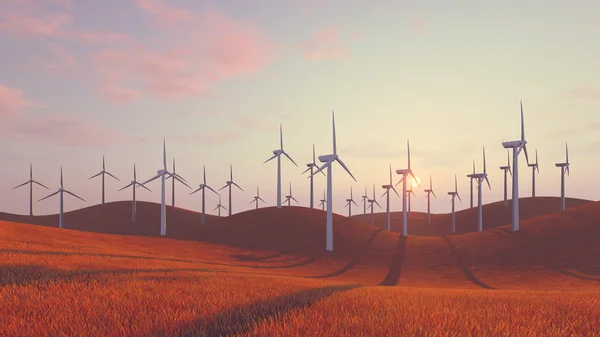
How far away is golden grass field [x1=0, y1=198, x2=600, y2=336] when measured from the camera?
7691 millimetres

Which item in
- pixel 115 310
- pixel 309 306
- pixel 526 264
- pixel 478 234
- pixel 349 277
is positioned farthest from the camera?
pixel 478 234

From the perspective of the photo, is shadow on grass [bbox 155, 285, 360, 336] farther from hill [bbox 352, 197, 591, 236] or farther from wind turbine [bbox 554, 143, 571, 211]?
hill [bbox 352, 197, 591, 236]

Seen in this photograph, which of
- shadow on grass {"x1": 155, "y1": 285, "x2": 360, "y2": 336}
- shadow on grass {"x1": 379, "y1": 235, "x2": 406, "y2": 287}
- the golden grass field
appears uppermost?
shadow on grass {"x1": 155, "y1": 285, "x2": 360, "y2": 336}

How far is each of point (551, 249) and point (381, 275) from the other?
29459 millimetres

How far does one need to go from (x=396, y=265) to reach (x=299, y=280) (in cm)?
4344

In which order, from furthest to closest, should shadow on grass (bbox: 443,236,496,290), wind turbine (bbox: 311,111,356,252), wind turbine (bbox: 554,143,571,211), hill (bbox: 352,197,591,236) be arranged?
hill (bbox: 352,197,591,236) < wind turbine (bbox: 554,143,571,211) < wind turbine (bbox: 311,111,356,252) < shadow on grass (bbox: 443,236,496,290)

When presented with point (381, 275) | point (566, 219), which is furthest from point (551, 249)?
point (381, 275)

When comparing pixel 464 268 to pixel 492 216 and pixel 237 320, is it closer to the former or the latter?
pixel 237 320

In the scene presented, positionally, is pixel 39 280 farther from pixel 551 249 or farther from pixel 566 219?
pixel 566 219

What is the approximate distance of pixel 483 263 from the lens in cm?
6531

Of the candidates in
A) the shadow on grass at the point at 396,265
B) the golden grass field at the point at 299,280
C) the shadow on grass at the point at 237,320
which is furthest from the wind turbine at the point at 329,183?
the shadow on grass at the point at 237,320

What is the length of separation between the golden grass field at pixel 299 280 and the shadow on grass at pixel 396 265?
169 millimetres

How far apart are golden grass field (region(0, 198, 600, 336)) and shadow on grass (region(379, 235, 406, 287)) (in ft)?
0.56

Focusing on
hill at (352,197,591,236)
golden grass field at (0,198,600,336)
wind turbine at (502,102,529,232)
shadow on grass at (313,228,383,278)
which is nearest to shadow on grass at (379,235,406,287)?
golden grass field at (0,198,600,336)
